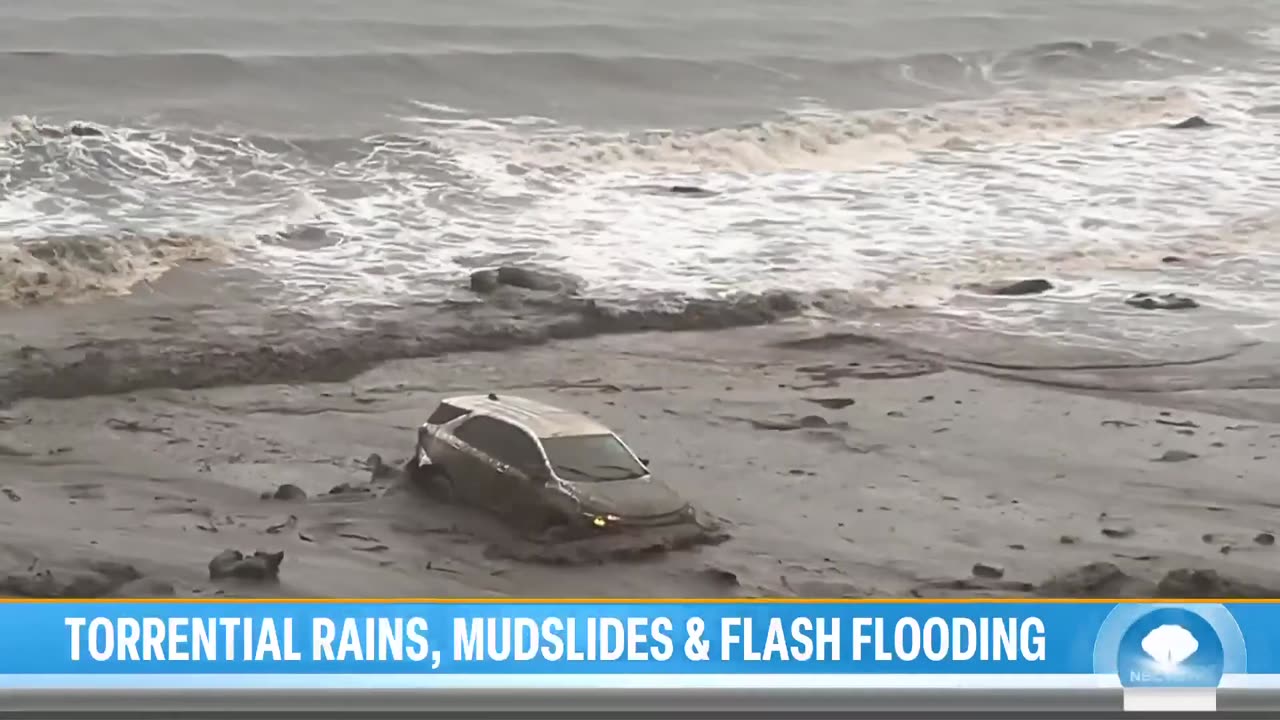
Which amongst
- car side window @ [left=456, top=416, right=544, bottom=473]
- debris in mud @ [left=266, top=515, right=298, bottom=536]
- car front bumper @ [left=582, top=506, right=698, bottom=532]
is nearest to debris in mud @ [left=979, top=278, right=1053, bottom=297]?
car side window @ [left=456, top=416, right=544, bottom=473]

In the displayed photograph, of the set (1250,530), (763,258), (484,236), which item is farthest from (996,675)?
(484,236)

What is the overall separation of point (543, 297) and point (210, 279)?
168 inches

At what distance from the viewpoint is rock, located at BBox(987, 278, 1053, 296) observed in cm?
2006

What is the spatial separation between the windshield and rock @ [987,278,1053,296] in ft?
29.0

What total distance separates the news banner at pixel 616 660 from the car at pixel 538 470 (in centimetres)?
349

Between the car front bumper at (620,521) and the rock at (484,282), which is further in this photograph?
the rock at (484,282)

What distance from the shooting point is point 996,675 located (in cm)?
790

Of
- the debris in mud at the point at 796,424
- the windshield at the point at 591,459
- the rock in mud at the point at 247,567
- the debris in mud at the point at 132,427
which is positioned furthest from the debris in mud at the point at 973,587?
the debris in mud at the point at 132,427

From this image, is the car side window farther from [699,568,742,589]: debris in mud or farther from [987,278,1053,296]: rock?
[987,278,1053,296]: rock

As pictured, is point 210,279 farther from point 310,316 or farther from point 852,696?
point 852,696

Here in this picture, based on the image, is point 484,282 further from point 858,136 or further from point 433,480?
point 858,136

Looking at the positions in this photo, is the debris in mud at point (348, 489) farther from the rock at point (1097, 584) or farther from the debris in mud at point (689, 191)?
the debris in mud at point (689, 191)

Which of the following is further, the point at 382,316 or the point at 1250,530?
the point at 382,316

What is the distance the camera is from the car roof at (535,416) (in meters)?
12.7
